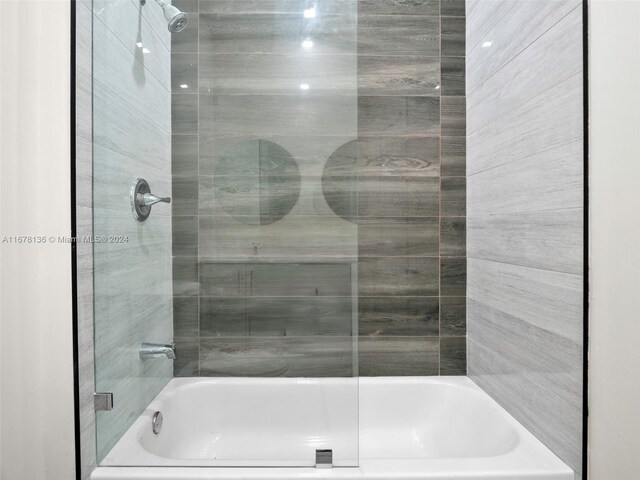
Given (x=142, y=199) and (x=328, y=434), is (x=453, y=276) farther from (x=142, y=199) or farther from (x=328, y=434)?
(x=142, y=199)

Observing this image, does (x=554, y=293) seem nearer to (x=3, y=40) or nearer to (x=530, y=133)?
(x=530, y=133)

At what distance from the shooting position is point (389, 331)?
2.01 metres

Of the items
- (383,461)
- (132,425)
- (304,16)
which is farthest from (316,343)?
(304,16)

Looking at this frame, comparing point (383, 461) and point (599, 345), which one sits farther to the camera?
point (383, 461)

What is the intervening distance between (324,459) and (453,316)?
1.01 meters

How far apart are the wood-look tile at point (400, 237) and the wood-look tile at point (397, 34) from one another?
2.50 ft

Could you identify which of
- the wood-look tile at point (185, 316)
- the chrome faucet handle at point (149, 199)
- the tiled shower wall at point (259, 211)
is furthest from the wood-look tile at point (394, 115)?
the wood-look tile at point (185, 316)

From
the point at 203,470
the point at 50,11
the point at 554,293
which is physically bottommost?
the point at 203,470

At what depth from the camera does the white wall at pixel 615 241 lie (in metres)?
0.99

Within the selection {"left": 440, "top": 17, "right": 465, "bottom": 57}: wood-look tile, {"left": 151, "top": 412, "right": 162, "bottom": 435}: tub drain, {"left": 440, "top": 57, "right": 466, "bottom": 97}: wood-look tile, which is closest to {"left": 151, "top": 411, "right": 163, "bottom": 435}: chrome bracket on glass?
{"left": 151, "top": 412, "right": 162, "bottom": 435}: tub drain

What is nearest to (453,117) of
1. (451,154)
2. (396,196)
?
(451,154)

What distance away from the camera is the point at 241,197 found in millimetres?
1418

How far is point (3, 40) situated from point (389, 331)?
5.63 ft

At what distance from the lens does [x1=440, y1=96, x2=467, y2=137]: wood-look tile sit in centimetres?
200
